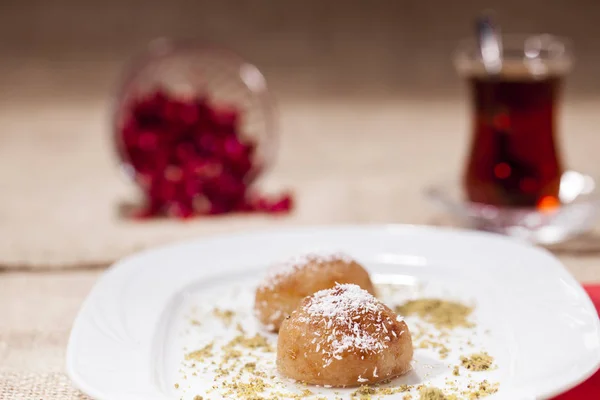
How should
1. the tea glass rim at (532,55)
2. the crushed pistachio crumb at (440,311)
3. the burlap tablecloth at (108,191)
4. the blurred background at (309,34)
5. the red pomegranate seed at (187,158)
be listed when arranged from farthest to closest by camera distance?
the blurred background at (309,34), the red pomegranate seed at (187,158), the tea glass rim at (532,55), the burlap tablecloth at (108,191), the crushed pistachio crumb at (440,311)

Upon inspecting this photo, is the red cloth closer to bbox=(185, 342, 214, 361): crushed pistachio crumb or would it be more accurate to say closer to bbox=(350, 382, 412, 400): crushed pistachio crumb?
bbox=(350, 382, 412, 400): crushed pistachio crumb

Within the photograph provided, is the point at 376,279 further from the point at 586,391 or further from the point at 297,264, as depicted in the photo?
the point at 586,391

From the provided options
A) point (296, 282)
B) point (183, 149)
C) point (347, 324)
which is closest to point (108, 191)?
point (183, 149)

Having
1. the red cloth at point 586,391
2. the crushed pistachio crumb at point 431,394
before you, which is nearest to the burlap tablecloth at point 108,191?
the crushed pistachio crumb at point 431,394

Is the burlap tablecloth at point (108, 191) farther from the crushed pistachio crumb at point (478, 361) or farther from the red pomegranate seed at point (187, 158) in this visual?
the crushed pistachio crumb at point (478, 361)

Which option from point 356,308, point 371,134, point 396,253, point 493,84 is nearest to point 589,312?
Answer: point 356,308

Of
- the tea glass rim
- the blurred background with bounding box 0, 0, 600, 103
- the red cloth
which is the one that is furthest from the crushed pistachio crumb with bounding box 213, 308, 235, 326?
the blurred background with bounding box 0, 0, 600, 103

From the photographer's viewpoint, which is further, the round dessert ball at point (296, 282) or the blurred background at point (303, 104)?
the blurred background at point (303, 104)
